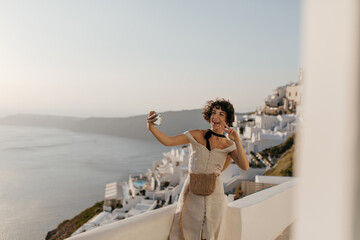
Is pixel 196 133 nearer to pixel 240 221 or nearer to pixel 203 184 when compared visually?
pixel 203 184

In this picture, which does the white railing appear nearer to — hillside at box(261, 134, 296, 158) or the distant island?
hillside at box(261, 134, 296, 158)

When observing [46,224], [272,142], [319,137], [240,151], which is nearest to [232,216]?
[240,151]

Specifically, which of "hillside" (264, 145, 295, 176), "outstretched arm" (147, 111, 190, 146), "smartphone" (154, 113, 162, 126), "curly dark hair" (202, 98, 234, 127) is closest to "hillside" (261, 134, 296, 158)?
"hillside" (264, 145, 295, 176)

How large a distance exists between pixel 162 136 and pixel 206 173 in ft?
1.06

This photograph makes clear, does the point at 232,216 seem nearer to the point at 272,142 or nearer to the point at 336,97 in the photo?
the point at 336,97

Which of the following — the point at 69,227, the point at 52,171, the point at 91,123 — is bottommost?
the point at 69,227

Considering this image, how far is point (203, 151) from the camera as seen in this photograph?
177cm

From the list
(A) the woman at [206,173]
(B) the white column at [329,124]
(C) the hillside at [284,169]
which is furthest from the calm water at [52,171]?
(B) the white column at [329,124]

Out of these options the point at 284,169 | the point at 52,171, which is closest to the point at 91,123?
the point at 52,171

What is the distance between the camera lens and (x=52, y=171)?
50.9 meters

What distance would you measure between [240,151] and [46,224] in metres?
35.6

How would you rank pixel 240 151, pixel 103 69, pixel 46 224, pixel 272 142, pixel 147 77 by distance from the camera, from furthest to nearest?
pixel 103 69 < pixel 147 77 < pixel 46 224 < pixel 272 142 < pixel 240 151

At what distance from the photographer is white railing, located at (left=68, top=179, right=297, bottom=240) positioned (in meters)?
1.51

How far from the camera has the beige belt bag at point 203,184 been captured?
174 cm
